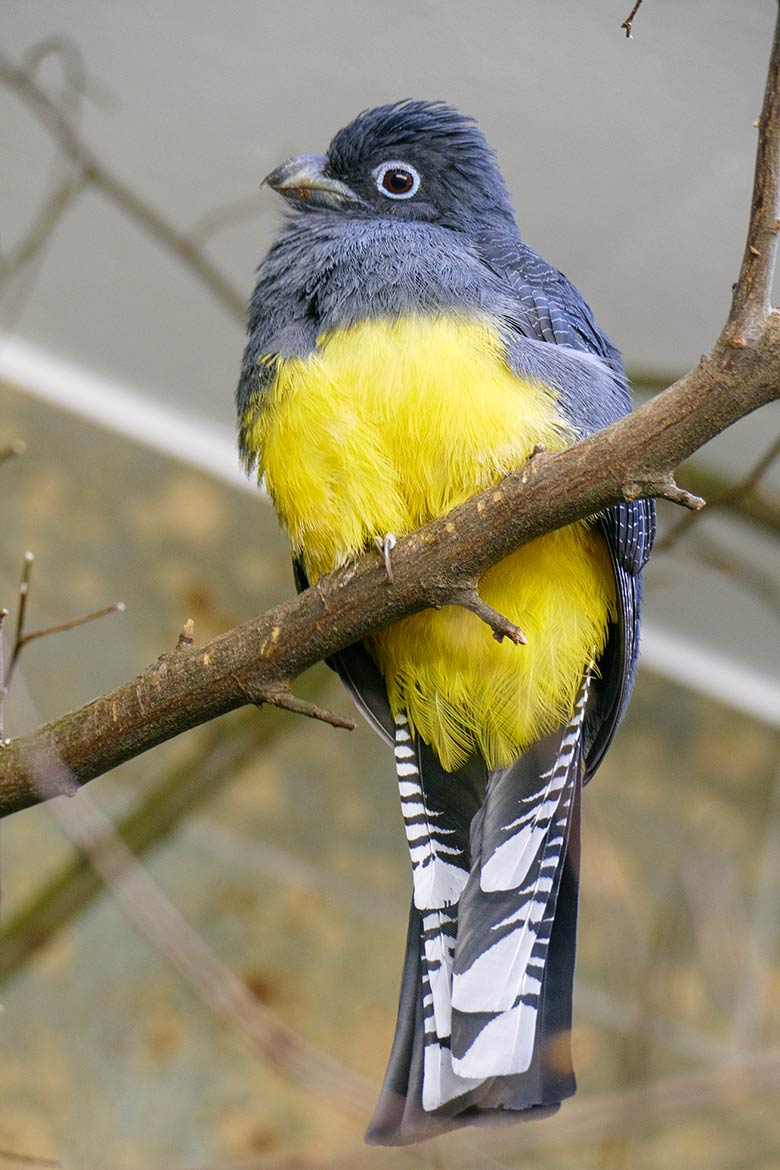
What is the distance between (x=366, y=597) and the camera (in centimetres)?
156

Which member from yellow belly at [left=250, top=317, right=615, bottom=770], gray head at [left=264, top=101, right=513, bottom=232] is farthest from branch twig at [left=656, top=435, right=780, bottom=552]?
gray head at [left=264, top=101, right=513, bottom=232]

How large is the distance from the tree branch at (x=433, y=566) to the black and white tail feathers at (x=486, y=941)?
0.45 metres

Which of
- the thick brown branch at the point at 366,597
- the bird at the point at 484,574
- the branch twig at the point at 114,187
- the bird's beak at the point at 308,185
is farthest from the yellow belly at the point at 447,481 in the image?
the branch twig at the point at 114,187

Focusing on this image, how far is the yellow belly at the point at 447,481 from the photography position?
1720 millimetres

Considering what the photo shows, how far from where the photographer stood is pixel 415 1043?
1.70m

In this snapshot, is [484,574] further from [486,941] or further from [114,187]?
[114,187]

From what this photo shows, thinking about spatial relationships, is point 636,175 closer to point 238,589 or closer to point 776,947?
point 238,589

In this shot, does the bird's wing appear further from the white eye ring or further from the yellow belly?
the white eye ring

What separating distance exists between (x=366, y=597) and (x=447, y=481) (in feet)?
0.84

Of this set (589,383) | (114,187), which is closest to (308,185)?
(589,383)

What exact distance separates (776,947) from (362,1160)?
8.73 feet

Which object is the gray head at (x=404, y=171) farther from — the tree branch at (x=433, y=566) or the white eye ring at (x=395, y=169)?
the tree branch at (x=433, y=566)

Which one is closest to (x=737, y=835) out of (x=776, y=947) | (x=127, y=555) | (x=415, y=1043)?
(x=776, y=947)

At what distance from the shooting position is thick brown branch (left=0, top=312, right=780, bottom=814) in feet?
4.53
